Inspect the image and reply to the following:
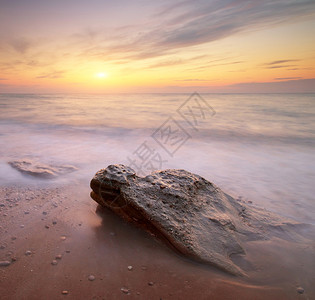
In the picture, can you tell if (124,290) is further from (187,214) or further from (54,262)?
(187,214)

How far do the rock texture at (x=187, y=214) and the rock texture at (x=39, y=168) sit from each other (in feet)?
7.47

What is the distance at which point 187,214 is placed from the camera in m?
2.67

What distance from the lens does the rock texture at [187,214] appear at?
2395mm

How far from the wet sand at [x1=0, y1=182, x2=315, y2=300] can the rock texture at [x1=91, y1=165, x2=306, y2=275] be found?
0.16 meters

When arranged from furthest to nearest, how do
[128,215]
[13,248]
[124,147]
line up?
1. [124,147]
2. [128,215]
3. [13,248]

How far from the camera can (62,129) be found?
11727mm

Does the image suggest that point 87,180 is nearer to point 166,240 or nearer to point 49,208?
point 49,208

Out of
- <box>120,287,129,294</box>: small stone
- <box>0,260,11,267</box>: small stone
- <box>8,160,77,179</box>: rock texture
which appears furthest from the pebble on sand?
<box>8,160,77,179</box>: rock texture

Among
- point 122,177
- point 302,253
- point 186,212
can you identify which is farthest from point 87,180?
point 302,253

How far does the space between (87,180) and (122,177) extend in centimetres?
207

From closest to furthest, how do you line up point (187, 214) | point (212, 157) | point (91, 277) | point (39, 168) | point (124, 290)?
point (124, 290)
point (91, 277)
point (187, 214)
point (39, 168)
point (212, 157)

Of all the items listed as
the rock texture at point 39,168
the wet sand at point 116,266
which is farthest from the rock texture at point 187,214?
the rock texture at point 39,168

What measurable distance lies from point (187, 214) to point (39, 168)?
13.2 feet

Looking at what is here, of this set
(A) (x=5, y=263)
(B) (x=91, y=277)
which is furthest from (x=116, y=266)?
(A) (x=5, y=263)
